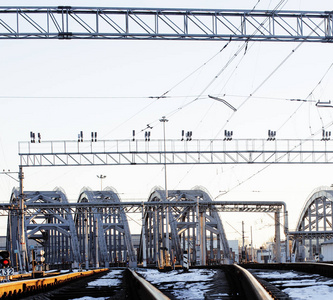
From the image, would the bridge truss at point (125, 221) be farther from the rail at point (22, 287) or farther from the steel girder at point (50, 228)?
the rail at point (22, 287)

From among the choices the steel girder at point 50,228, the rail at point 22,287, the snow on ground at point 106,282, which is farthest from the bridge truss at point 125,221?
the rail at point 22,287

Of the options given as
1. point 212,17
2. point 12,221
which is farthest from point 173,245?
point 212,17

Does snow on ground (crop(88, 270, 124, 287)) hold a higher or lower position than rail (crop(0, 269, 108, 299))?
lower

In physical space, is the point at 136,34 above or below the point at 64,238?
above

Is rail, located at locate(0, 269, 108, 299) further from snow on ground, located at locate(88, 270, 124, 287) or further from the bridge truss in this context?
the bridge truss

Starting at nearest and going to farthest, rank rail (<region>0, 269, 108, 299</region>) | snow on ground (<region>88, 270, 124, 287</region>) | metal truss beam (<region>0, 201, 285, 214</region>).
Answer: rail (<region>0, 269, 108, 299</region>), snow on ground (<region>88, 270, 124, 287</region>), metal truss beam (<region>0, 201, 285, 214</region>)

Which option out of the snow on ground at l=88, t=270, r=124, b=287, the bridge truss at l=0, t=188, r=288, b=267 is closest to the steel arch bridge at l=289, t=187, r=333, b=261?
the bridge truss at l=0, t=188, r=288, b=267

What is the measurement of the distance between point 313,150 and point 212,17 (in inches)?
816

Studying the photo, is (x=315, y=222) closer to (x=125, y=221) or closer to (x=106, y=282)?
(x=125, y=221)

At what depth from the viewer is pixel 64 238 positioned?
110 meters

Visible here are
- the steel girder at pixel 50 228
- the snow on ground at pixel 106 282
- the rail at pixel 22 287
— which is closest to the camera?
the rail at pixel 22 287

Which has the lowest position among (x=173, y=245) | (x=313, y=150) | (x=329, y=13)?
(x=173, y=245)

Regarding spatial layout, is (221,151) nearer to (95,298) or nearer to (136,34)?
(136,34)

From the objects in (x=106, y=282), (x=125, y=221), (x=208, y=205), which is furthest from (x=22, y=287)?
(x=125, y=221)
